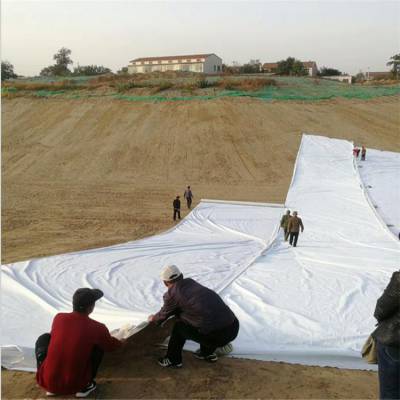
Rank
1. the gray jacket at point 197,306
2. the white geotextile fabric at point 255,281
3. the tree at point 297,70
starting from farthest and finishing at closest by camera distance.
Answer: the tree at point 297,70, the white geotextile fabric at point 255,281, the gray jacket at point 197,306

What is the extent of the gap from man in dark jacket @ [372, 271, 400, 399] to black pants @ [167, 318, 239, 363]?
1434 mm

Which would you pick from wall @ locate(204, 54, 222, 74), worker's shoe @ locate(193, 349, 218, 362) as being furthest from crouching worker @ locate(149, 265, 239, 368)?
wall @ locate(204, 54, 222, 74)

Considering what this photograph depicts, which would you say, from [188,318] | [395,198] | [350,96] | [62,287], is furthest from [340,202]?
[350,96]

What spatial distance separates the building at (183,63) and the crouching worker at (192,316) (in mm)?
61450

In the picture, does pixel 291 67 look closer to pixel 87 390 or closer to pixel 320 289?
pixel 320 289

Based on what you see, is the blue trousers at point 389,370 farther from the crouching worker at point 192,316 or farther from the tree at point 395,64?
the tree at point 395,64

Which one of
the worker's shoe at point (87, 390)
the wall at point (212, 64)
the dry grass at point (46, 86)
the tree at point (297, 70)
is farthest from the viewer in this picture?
the wall at point (212, 64)

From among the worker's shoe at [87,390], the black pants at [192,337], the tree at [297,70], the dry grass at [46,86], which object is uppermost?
the tree at [297,70]

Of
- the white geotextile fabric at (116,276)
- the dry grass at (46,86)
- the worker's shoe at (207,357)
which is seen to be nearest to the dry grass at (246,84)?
the dry grass at (46,86)

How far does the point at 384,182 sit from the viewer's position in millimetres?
18000

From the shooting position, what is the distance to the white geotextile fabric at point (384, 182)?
13.5 m

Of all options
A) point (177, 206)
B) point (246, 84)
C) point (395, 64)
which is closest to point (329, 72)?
point (395, 64)

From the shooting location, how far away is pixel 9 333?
17.3 ft

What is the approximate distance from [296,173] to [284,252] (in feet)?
35.7
